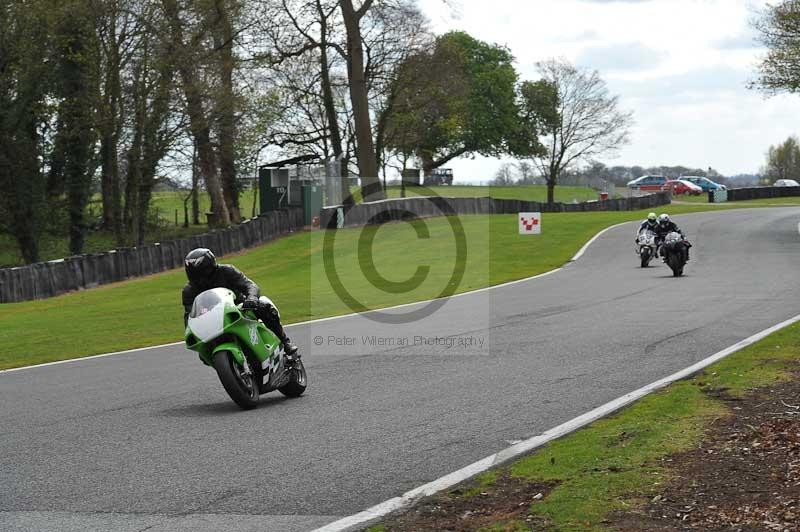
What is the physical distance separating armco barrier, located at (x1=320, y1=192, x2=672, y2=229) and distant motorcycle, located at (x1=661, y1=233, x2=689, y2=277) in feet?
71.4

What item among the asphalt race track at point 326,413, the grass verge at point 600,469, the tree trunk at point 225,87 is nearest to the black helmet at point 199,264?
the asphalt race track at point 326,413

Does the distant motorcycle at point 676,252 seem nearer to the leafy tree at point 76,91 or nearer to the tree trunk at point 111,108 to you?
the tree trunk at point 111,108

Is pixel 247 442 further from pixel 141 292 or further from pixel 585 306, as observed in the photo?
pixel 141 292

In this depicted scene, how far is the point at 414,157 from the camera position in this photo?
93.6 meters

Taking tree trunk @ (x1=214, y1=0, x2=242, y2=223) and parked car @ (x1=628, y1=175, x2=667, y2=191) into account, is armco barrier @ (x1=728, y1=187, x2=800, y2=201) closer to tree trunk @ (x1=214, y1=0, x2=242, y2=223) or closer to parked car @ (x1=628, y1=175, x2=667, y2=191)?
parked car @ (x1=628, y1=175, x2=667, y2=191)

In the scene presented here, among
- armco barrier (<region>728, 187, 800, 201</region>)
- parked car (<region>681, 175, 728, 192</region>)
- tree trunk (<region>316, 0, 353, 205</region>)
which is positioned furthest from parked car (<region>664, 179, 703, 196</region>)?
tree trunk (<region>316, 0, 353, 205</region>)

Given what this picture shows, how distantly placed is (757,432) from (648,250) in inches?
916

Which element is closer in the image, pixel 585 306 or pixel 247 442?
pixel 247 442

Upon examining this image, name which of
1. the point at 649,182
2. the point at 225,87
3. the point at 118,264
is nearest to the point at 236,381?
the point at 118,264

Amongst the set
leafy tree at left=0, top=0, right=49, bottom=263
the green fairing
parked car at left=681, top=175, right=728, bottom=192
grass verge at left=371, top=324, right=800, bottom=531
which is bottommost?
grass verge at left=371, top=324, right=800, bottom=531

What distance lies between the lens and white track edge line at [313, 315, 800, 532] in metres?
6.49

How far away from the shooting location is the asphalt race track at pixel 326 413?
7078mm

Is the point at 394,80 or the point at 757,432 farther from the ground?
the point at 394,80

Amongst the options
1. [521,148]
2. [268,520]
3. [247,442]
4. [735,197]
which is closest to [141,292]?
[247,442]
